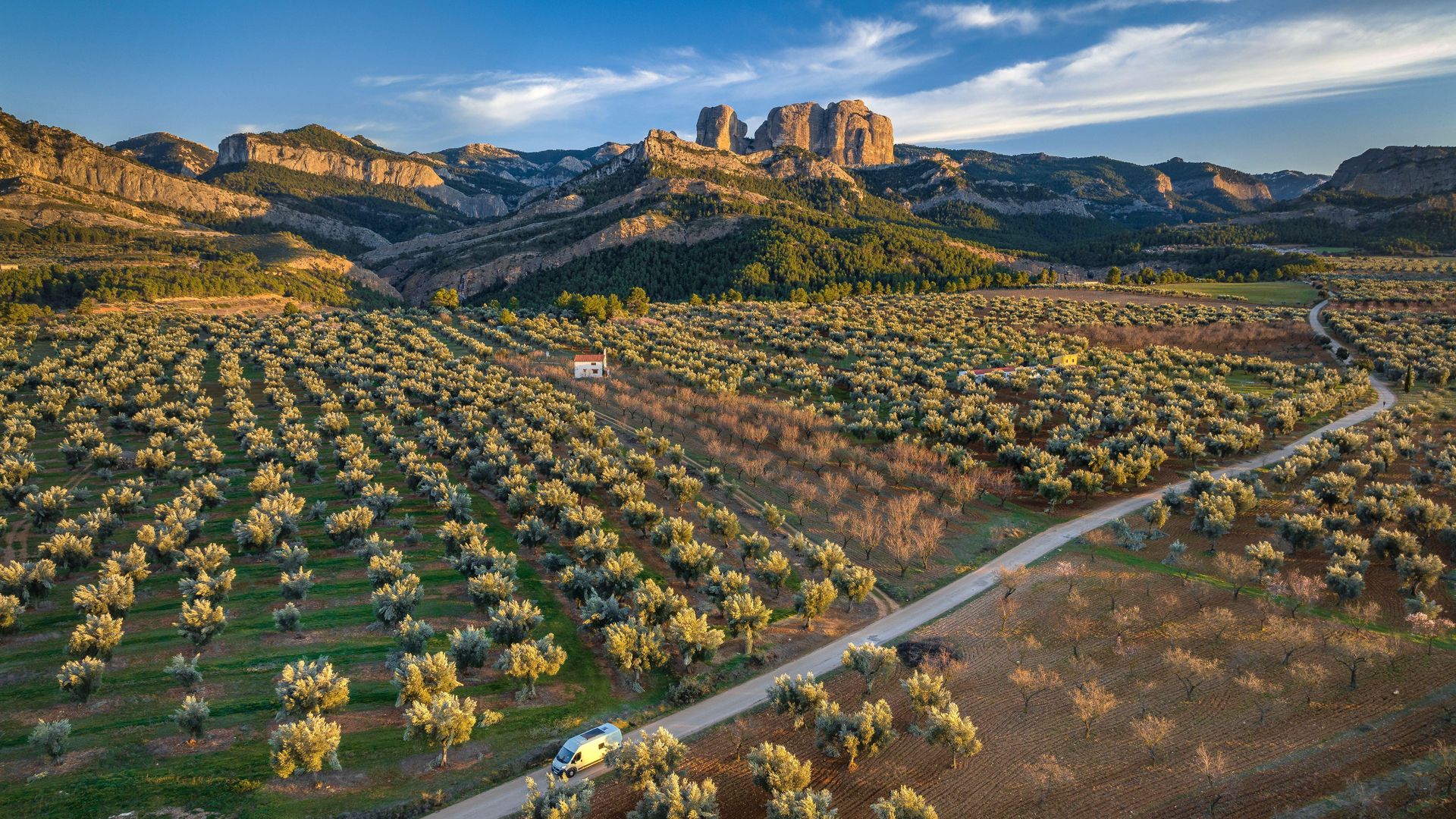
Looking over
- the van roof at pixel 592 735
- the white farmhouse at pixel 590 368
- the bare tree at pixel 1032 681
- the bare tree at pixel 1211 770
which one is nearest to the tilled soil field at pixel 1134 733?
the bare tree at pixel 1211 770

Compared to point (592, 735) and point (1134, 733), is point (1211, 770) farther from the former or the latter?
point (592, 735)

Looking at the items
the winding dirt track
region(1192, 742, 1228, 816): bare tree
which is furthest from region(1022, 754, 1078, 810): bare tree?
the winding dirt track

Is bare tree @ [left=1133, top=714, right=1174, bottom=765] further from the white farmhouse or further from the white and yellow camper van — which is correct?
the white farmhouse

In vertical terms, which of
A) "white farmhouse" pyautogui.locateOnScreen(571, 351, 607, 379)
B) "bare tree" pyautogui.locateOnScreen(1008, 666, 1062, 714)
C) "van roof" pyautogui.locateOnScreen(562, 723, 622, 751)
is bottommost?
"van roof" pyautogui.locateOnScreen(562, 723, 622, 751)

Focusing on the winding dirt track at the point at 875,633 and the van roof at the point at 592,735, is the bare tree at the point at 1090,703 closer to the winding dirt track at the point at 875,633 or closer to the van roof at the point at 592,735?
the winding dirt track at the point at 875,633

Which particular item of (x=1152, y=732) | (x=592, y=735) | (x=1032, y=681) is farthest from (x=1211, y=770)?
(x=592, y=735)
